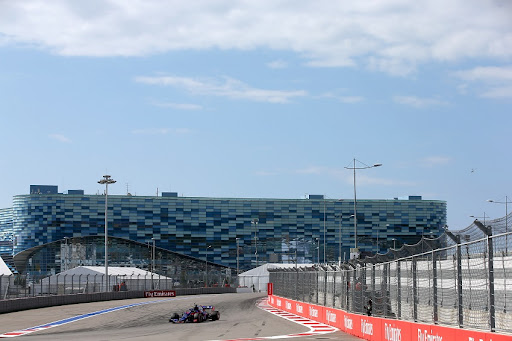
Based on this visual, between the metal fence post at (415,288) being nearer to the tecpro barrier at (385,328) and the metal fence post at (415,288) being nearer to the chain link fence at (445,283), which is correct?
the chain link fence at (445,283)

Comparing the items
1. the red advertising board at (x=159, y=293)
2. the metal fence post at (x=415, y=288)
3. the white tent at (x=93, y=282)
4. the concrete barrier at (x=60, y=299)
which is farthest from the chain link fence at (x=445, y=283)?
the red advertising board at (x=159, y=293)

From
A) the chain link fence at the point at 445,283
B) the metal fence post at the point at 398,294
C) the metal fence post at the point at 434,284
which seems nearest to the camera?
the chain link fence at the point at 445,283

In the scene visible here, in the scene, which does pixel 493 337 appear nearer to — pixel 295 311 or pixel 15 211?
pixel 295 311

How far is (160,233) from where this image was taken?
176 meters

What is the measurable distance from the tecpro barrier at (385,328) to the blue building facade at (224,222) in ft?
462

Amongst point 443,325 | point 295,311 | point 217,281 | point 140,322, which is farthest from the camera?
point 217,281

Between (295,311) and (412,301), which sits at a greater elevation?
(412,301)

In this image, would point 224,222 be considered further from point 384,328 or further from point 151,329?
point 384,328

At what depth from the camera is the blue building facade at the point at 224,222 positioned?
171125mm

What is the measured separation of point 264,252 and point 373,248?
86.5 feet

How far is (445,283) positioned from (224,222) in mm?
166166

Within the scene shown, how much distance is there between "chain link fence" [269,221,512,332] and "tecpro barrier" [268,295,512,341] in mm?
195

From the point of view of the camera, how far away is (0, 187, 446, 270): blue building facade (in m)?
171

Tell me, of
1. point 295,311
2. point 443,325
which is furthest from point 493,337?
point 295,311
